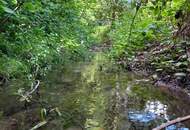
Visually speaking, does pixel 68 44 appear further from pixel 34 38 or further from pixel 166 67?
pixel 166 67

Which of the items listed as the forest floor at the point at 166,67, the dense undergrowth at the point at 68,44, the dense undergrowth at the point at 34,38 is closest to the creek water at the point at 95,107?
the dense undergrowth at the point at 68,44

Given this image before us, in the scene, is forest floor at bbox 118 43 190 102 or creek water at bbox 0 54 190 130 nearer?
creek water at bbox 0 54 190 130

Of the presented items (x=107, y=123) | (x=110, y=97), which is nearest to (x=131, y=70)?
(x=110, y=97)

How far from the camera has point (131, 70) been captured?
346 inches

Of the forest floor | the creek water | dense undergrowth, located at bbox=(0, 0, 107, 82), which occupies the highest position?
dense undergrowth, located at bbox=(0, 0, 107, 82)

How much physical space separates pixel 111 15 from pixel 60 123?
19.3 metres

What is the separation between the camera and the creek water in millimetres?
4105

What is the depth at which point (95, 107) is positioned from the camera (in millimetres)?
4887

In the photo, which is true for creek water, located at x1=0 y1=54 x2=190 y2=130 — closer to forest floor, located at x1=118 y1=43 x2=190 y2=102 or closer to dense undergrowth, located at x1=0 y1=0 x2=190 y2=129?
dense undergrowth, located at x1=0 y1=0 x2=190 y2=129

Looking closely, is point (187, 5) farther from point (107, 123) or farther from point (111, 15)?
point (111, 15)

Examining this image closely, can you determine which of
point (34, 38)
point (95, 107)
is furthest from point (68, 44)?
point (95, 107)

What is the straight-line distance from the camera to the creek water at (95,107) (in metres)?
4.11

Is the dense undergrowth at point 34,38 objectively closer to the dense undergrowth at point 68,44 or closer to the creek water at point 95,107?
the dense undergrowth at point 68,44

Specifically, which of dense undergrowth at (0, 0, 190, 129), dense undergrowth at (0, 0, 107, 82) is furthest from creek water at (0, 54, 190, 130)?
dense undergrowth at (0, 0, 107, 82)
